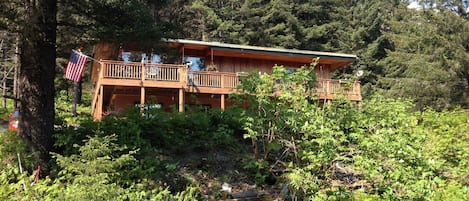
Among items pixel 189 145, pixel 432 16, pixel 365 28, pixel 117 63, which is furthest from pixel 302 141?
pixel 365 28

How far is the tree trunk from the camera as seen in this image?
5.75 meters

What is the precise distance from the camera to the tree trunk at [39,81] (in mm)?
5746

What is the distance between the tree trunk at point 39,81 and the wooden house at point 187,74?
502 centimetres

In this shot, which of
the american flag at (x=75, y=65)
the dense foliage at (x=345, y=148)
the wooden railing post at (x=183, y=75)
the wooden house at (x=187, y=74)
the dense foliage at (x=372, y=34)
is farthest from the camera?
the dense foliage at (x=372, y=34)

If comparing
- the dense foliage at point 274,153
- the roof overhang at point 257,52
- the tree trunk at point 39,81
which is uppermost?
the roof overhang at point 257,52

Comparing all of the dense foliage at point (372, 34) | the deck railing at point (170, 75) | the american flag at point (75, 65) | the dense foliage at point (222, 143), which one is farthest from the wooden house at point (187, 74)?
the dense foliage at point (222, 143)

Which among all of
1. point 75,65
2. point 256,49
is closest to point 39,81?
point 75,65

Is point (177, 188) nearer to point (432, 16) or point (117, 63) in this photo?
point (117, 63)

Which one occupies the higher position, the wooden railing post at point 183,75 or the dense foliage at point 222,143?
the wooden railing post at point 183,75

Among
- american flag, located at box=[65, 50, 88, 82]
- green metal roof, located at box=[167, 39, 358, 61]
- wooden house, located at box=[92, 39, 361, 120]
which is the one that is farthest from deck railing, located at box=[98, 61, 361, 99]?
american flag, located at box=[65, 50, 88, 82]

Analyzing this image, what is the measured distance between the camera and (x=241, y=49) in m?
16.2

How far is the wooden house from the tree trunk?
5023 millimetres

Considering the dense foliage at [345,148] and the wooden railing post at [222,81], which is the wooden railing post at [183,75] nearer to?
the wooden railing post at [222,81]

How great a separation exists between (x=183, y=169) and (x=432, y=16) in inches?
615
